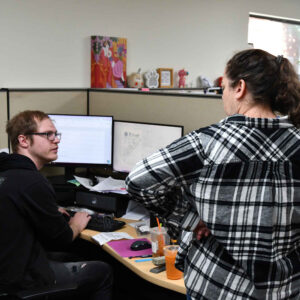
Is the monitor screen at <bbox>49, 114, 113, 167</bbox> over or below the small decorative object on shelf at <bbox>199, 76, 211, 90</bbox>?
below

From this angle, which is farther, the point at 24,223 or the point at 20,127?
the point at 20,127

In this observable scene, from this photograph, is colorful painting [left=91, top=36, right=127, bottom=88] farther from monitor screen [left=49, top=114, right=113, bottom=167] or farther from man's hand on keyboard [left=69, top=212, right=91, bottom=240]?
man's hand on keyboard [left=69, top=212, right=91, bottom=240]

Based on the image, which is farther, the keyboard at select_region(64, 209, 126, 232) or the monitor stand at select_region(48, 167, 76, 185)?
the monitor stand at select_region(48, 167, 76, 185)

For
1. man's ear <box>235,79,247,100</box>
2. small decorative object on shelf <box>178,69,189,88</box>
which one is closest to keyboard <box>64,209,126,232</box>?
man's ear <box>235,79,247,100</box>

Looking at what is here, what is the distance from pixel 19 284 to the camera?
1.84 m

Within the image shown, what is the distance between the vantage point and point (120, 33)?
382 centimetres

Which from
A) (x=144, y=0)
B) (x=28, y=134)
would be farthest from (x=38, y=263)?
(x=144, y=0)

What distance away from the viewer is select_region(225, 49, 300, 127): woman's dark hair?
1123 mm

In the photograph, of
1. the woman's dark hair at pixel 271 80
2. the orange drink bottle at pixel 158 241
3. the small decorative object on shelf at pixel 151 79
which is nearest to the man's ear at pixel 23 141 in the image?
the orange drink bottle at pixel 158 241

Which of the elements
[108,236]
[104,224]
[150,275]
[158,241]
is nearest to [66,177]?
[104,224]

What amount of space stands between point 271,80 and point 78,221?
146cm

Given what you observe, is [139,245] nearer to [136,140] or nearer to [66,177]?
[136,140]

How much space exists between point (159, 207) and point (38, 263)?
925 mm

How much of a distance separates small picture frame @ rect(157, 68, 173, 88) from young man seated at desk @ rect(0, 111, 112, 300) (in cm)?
224
